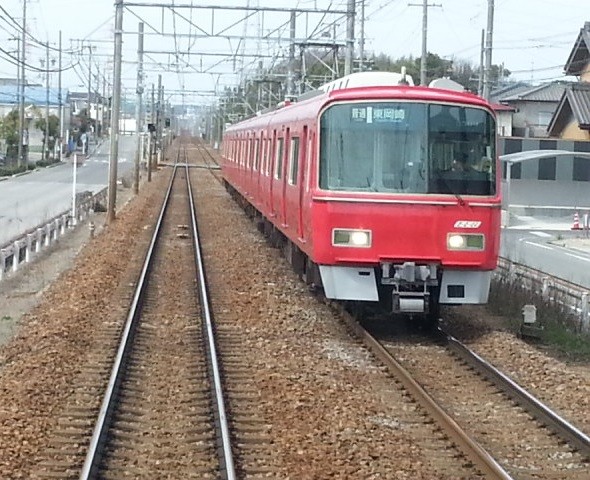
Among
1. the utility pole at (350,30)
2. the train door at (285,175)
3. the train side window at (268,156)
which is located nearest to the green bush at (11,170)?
the utility pole at (350,30)

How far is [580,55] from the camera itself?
138ft

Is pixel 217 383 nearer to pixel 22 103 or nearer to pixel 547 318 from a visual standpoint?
pixel 547 318

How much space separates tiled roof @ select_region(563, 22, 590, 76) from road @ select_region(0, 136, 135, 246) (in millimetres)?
18842

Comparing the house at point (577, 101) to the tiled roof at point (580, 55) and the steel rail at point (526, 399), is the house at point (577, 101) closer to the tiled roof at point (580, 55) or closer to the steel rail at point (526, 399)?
the tiled roof at point (580, 55)

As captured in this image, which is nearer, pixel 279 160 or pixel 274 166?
pixel 279 160

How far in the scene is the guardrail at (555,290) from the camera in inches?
527

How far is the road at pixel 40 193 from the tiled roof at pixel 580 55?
18.8 metres

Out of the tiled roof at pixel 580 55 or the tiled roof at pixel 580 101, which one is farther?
the tiled roof at pixel 580 55

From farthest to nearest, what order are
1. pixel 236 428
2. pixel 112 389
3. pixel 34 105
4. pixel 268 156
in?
1. pixel 34 105
2. pixel 268 156
3. pixel 112 389
4. pixel 236 428

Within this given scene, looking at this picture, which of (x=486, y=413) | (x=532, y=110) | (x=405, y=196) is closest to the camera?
(x=486, y=413)

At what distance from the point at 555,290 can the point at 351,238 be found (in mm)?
4343

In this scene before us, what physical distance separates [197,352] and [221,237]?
13.5 metres

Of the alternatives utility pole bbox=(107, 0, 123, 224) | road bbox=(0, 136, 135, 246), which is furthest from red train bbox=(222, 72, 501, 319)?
utility pole bbox=(107, 0, 123, 224)

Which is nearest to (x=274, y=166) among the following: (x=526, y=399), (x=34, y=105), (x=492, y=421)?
(x=526, y=399)
